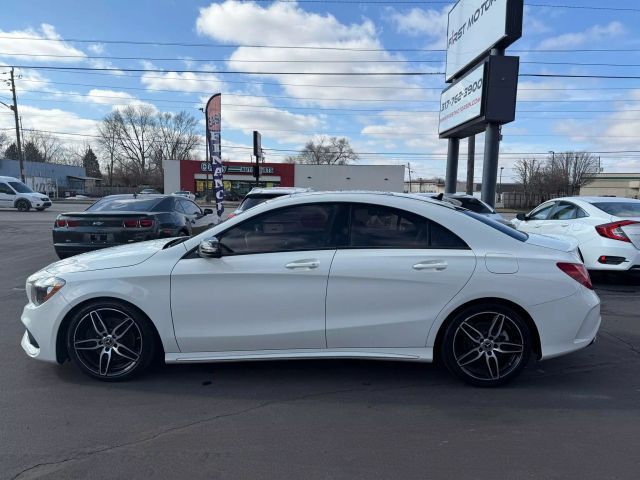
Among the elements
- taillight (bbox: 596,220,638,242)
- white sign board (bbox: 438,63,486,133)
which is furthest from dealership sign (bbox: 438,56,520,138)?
taillight (bbox: 596,220,638,242)

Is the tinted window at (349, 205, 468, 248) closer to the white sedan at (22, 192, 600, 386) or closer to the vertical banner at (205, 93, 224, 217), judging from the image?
the white sedan at (22, 192, 600, 386)

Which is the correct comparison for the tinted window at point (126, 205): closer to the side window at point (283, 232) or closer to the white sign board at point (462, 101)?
the side window at point (283, 232)

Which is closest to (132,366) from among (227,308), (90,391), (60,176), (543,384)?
(90,391)

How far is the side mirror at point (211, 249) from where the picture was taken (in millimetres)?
3543

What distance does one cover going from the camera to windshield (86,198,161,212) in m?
8.57

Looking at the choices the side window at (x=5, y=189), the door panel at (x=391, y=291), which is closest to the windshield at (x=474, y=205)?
the door panel at (x=391, y=291)

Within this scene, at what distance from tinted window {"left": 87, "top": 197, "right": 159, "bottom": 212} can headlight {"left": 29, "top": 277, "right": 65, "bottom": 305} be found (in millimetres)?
4947

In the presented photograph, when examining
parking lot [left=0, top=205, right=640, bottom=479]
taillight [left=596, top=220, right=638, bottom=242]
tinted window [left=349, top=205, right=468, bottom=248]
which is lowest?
parking lot [left=0, top=205, right=640, bottom=479]

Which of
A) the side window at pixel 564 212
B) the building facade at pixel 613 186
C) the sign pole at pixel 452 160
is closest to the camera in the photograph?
the side window at pixel 564 212

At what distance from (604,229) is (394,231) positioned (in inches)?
203

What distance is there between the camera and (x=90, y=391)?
3594 mm

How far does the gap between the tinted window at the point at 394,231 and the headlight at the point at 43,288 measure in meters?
2.40

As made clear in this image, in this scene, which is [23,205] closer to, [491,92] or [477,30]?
[477,30]

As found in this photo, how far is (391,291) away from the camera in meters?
3.55
